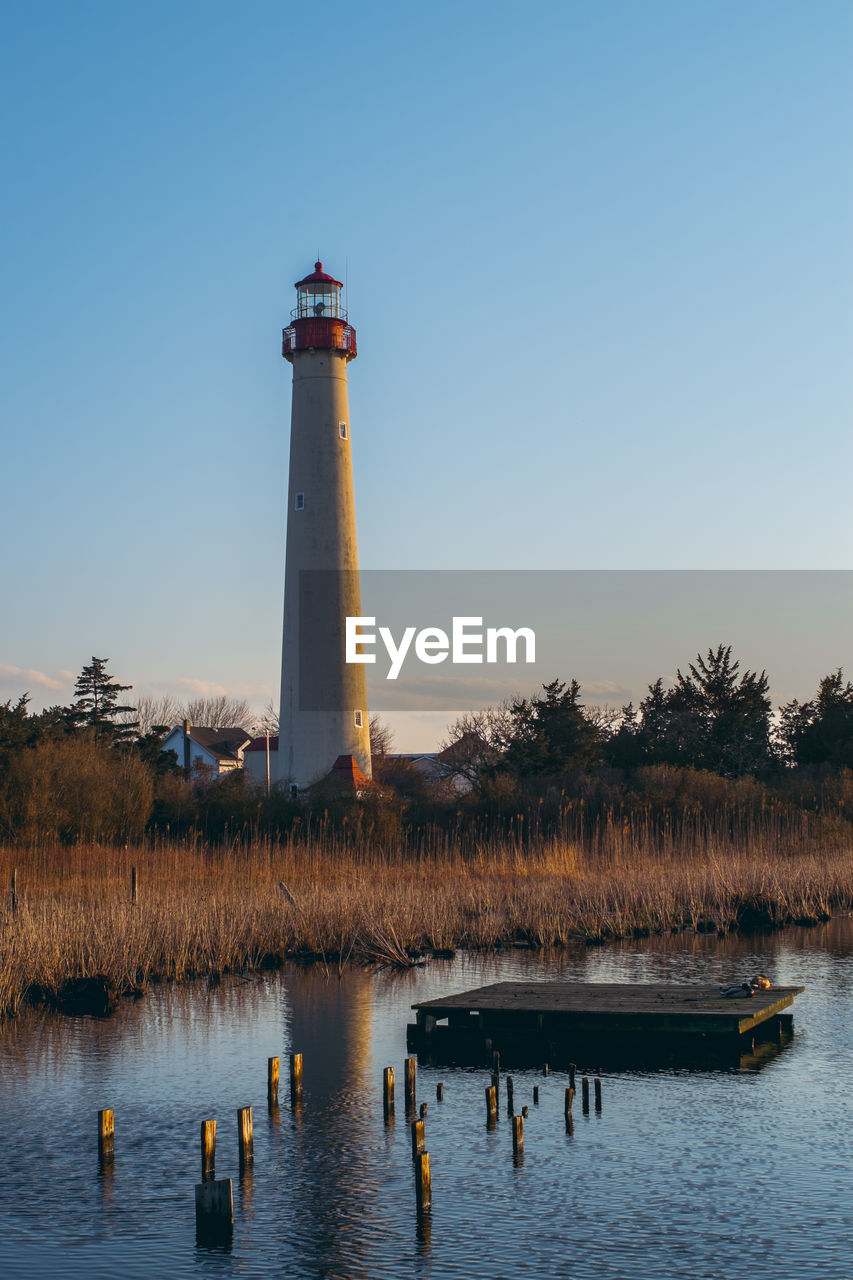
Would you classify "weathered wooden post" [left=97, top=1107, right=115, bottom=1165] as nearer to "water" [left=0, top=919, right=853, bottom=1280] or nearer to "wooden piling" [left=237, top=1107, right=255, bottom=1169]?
"water" [left=0, top=919, right=853, bottom=1280]

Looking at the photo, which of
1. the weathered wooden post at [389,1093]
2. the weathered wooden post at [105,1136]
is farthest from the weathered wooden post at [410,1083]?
the weathered wooden post at [105,1136]

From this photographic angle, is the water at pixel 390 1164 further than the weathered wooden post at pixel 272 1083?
No

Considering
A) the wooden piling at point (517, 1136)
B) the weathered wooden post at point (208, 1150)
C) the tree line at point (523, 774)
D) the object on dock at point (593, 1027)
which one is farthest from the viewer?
the tree line at point (523, 774)

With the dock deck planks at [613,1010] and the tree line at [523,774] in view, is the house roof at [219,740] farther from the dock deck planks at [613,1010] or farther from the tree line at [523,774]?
the dock deck planks at [613,1010]

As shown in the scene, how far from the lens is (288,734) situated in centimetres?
3197

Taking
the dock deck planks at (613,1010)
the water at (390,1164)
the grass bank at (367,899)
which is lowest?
the water at (390,1164)

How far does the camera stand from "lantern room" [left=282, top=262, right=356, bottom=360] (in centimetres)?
3188

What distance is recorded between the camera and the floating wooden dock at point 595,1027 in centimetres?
1096

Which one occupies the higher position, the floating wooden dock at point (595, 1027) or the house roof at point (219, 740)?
the house roof at point (219, 740)

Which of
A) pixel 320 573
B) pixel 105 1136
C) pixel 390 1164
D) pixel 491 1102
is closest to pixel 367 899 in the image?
pixel 491 1102

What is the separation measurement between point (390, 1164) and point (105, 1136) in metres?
1.68

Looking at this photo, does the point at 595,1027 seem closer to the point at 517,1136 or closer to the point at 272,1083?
the point at 272,1083

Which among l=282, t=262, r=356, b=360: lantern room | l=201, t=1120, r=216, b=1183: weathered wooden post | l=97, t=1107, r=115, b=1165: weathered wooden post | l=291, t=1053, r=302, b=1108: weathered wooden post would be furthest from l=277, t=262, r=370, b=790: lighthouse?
l=201, t=1120, r=216, b=1183: weathered wooden post

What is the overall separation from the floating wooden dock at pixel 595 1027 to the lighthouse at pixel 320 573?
65.3 feet
